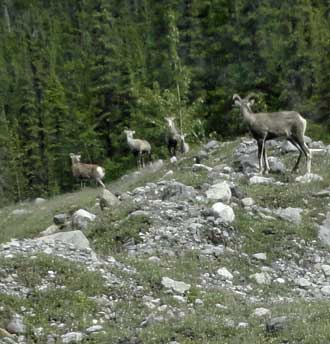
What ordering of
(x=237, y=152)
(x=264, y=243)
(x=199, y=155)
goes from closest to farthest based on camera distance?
(x=264, y=243) < (x=237, y=152) < (x=199, y=155)

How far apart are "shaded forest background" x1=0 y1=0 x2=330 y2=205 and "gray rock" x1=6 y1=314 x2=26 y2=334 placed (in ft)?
85.3

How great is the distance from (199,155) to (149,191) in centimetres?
589

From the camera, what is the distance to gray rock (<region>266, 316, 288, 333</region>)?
391 inches

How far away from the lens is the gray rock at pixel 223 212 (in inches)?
635

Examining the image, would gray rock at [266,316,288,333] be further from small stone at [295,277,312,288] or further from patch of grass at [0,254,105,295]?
small stone at [295,277,312,288]

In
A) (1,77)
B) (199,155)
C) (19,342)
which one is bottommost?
(1,77)

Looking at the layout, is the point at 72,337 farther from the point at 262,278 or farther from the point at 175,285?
the point at 262,278

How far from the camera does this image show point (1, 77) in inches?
2584

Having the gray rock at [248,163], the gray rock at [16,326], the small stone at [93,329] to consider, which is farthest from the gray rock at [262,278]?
the gray rock at [248,163]

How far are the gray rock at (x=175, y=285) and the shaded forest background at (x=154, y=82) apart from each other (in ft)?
79.4

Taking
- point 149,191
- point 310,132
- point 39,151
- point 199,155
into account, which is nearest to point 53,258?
point 149,191

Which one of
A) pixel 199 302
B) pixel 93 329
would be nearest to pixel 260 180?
pixel 199 302

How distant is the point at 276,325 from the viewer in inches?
393

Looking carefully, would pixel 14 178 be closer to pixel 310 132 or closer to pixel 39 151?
pixel 39 151
